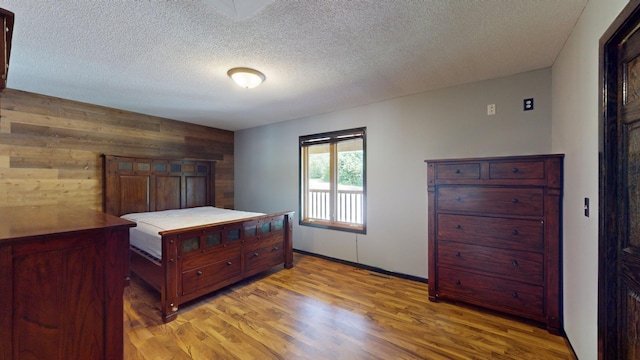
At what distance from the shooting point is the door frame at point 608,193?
48.2 inches

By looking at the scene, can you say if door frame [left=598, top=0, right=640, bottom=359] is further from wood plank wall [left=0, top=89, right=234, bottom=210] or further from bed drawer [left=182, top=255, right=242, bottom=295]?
wood plank wall [left=0, top=89, right=234, bottom=210]

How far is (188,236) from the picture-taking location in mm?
2449

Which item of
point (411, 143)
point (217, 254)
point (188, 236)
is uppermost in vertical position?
point (411, 143)

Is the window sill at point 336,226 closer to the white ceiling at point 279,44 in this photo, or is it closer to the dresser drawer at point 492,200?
the dresser drawer at point 492,200

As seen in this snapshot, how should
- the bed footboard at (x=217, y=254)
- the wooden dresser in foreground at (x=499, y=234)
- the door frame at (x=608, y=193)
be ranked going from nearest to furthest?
1. the door frame at (x=608, y=193)
2. the wooden dresser in foreground at (x=499, y=234)
3. the bed footboard at (x=217, y=254)

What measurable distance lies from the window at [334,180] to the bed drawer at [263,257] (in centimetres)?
86

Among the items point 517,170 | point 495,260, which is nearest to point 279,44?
point 517,170

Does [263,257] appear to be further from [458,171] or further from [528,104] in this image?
[528,104]

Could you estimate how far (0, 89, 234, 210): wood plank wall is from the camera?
289 centimetres

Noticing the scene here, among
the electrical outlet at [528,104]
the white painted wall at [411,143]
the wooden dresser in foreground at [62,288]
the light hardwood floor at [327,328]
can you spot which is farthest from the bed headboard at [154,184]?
the electrical outlet at [528,104]

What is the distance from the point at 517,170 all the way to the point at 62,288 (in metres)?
2.97

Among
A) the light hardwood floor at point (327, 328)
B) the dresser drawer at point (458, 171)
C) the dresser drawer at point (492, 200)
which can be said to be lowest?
the light hardwood floor at point (327, 328)

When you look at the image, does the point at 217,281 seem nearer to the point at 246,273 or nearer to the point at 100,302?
the point at 246,273

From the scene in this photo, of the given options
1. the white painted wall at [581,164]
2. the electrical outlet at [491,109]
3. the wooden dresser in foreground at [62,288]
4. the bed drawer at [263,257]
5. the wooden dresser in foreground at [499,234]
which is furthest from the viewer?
Result: the bed drawer at [263,257]
